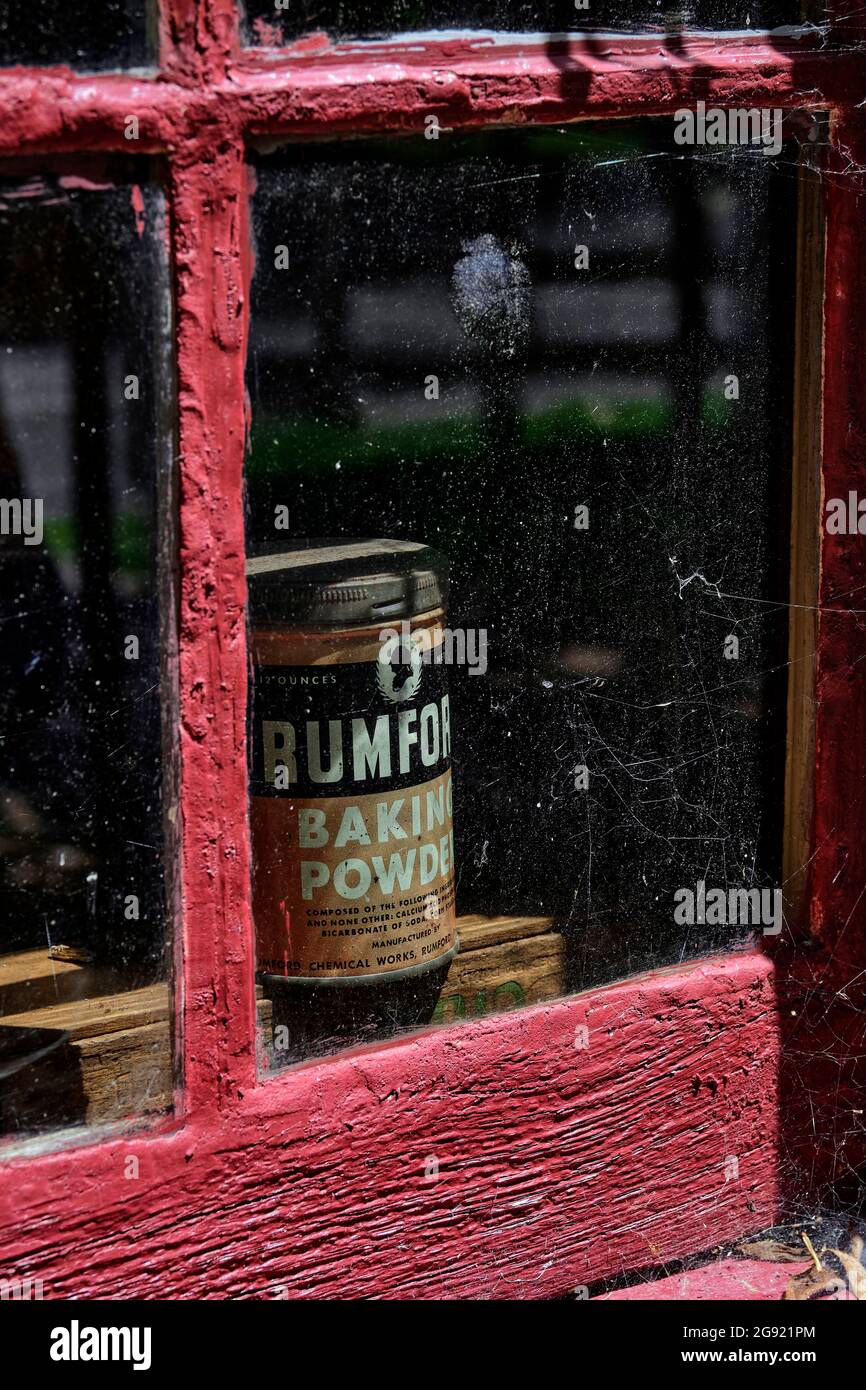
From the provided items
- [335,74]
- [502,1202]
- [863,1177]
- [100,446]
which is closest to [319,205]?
[335,74]

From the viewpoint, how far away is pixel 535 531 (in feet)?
9.23

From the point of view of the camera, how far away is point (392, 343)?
2.68m

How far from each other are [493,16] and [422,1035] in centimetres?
176

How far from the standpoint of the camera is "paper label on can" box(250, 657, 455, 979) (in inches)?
100

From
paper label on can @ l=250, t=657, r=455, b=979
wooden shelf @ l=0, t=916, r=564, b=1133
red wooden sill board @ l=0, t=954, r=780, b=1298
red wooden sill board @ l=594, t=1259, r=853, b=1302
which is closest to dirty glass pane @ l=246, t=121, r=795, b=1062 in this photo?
paper label on can @ l=250, t=657, r=455, b=979

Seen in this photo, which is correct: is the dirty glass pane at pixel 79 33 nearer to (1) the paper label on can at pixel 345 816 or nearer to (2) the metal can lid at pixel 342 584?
(2) the metal can lid at pixel 342 584

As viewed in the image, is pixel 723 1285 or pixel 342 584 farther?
pixel 723 1285

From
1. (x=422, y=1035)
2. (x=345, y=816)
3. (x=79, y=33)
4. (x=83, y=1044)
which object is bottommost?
(x=422, y=1035)

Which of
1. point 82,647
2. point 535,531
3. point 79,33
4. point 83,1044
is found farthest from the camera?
point 535,531

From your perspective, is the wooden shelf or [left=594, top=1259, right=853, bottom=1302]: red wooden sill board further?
[left=594, top=1259, right=853, bottom=1302]: red wooden sill board

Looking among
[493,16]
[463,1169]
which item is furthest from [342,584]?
[463,1169]

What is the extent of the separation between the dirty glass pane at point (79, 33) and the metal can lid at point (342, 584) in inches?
31.0

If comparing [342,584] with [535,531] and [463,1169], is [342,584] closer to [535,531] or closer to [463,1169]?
[535,531]

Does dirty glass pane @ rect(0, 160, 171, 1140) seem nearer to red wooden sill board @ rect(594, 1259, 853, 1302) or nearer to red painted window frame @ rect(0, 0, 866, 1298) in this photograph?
red painted window frame @ rect(0, 0, 866, 1298)
